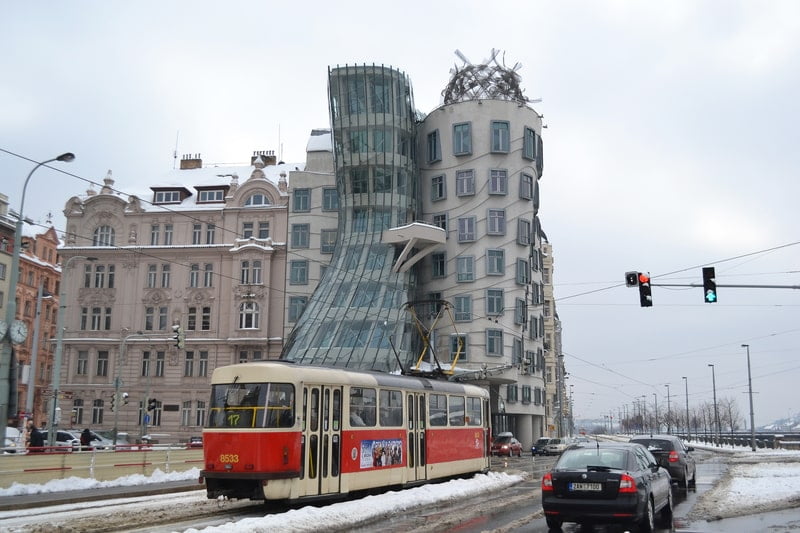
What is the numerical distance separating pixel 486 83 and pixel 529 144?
626 centimetres

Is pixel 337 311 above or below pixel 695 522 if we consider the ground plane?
above

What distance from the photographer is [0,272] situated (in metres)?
57.3

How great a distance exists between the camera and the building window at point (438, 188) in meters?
59.9

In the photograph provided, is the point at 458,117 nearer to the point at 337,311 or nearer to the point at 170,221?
the point at 337,311

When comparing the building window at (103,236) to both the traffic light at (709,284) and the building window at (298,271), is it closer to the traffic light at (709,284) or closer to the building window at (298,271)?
the building window at (298,271)

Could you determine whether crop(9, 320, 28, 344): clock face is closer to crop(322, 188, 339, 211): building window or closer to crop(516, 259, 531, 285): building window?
crop(516, 259, 531, 285): building window

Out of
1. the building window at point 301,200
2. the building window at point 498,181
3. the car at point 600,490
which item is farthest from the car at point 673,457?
the building window at point 301,200

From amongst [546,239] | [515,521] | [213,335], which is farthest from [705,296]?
[546,239]

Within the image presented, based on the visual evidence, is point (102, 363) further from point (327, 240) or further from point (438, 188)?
point (438, 188)

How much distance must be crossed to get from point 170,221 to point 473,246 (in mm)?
24980

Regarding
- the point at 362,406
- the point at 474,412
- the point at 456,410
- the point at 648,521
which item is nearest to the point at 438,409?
the point at 456,410

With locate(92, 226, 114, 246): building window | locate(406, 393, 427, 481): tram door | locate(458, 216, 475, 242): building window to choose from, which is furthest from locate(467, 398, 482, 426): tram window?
locate(92, 226, 114, 246): building window

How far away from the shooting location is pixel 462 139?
59.2 meters

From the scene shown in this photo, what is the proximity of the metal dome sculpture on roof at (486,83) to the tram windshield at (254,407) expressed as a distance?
4766 centimetres
